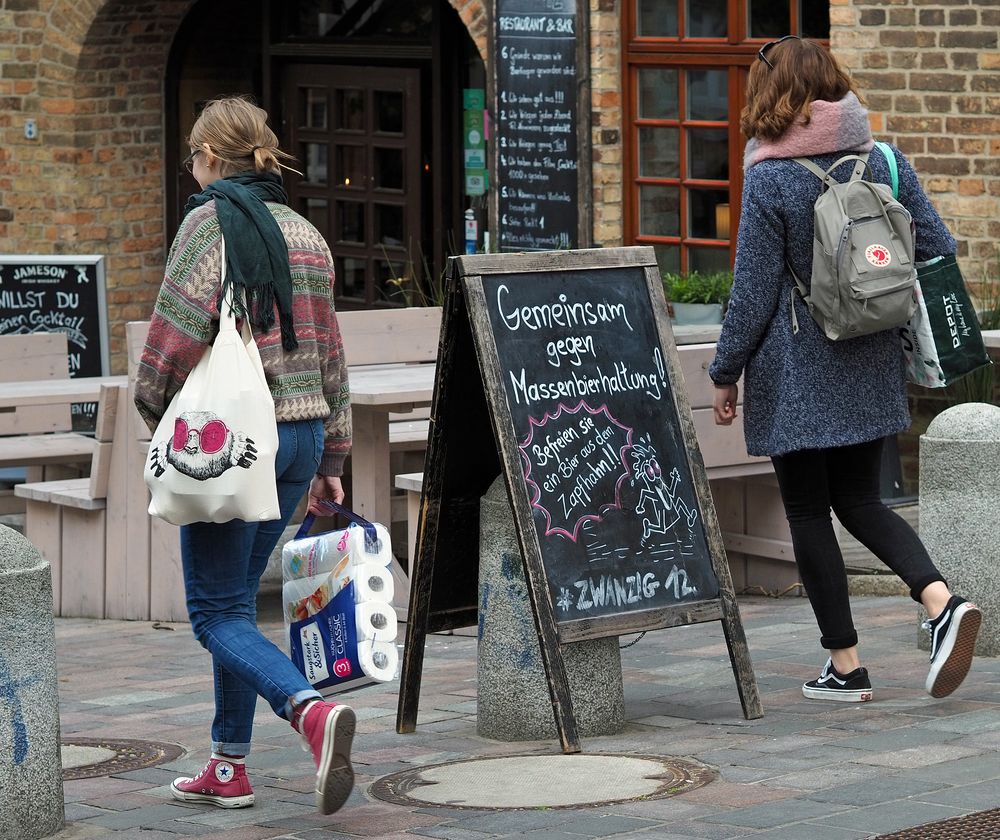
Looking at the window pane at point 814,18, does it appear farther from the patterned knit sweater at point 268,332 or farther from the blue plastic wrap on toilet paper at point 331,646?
the blue plastic wrap on toilet paper at point 331,646

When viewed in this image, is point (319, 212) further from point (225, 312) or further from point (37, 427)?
point (225, 312)

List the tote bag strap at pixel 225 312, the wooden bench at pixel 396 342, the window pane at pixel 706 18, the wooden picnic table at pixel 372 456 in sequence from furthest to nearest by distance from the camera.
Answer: the window pane at pixel 706 18 < the wooden bench at pixel 396 342 < the wooden picnic table at pixel 372 456 < the tote bag strap at pixel 225 312

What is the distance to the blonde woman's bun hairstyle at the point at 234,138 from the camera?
4492mm

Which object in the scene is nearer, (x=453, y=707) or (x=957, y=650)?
(x=957, y=650)

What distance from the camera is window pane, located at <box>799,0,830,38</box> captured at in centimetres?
980

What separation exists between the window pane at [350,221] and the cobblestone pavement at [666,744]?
6764 mm

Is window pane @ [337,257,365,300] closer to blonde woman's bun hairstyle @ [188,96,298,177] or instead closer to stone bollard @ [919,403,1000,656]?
stone bollard @ [919,403,1000,656]

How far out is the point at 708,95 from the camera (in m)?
10.4

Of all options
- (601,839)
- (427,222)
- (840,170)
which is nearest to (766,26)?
(427,222)

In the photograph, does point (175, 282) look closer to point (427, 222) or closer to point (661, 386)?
point (661, 386)

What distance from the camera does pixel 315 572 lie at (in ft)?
15.4

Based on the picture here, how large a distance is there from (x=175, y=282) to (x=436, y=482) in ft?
3.59

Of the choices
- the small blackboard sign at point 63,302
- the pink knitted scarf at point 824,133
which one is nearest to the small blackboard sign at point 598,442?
the pink knitted scarf at point 824,133

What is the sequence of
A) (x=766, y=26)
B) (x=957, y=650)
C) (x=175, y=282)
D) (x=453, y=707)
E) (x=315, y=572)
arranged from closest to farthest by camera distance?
(x=175, y=282), (x=315, y=572), (x=957, y=650), (x=453, y=707), (x=766, y=26)
